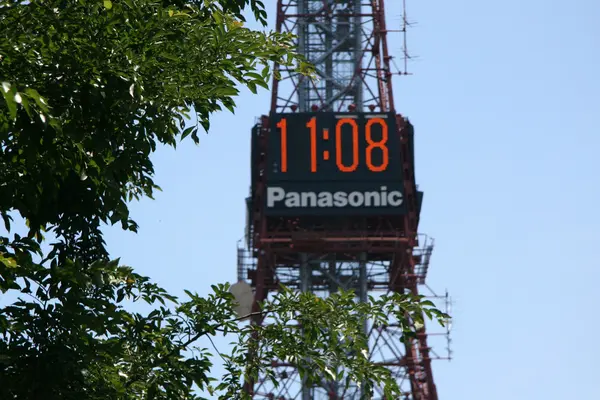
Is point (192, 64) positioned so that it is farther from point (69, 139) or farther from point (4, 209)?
point (4, 209)

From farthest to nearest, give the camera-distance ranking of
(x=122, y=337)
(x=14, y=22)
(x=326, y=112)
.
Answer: (x=326, y=112) < (x=122, y=337) < (x=14, y=22)

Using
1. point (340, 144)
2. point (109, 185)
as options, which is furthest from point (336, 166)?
point (109, 185)

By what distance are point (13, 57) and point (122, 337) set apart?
12.8 ft

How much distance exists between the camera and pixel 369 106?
7381cm

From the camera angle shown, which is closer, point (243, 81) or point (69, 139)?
point (69, 139)

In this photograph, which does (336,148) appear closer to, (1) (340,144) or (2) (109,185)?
(1) (340,144)

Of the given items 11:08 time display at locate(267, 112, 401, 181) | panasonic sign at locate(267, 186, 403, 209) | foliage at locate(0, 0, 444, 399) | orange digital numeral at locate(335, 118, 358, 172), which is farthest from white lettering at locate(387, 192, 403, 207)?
foliage at locate(0, 0, 444, 399)

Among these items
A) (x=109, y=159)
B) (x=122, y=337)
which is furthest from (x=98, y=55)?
(x=122, y=337)

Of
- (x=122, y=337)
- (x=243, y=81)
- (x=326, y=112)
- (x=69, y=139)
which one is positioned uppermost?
(x=326, y=112)

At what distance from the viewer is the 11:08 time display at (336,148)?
70.6 metres

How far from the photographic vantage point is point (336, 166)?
7056 centimetres

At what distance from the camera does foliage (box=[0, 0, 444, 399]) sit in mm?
15734

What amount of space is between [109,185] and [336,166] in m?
53.8

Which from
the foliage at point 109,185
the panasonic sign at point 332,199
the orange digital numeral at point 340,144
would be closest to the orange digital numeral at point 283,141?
the panasonic sign at point 332,199
